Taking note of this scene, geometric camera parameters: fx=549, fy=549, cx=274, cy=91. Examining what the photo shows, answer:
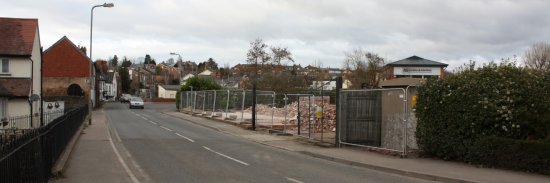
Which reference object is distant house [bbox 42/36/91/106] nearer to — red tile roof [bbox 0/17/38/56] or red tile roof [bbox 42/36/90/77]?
red tile roof [bbox 42/36/90/77]

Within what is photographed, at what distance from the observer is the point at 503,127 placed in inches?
569

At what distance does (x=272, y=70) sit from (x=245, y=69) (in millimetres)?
4122

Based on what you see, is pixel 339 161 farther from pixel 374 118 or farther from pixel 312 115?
pixel 312 115

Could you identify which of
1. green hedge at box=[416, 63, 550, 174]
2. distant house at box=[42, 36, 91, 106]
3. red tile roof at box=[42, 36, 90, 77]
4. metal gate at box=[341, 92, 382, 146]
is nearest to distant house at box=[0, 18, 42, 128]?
metal gate at box=[341, 92, 382, 146]

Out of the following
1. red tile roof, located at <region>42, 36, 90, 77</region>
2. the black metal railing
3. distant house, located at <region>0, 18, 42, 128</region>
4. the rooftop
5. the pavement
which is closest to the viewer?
the black metal railing

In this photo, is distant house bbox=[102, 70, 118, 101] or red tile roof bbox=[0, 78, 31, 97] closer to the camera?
red tile roof bbox=[0, 78, 31, 97]

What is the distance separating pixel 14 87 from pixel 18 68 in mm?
1800

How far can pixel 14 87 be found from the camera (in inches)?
1521

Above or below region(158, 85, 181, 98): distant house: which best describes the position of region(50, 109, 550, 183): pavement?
below

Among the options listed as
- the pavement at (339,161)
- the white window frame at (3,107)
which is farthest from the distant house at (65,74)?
Answer: the pavement at (339,161)

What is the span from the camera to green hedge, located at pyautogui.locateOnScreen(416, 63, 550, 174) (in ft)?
47.4

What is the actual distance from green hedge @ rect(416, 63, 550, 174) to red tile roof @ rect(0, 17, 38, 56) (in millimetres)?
32636

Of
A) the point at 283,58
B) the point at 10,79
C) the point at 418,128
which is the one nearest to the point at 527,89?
the point at 418,128

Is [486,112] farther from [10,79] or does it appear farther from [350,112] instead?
[10,79]
